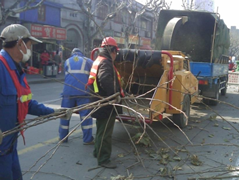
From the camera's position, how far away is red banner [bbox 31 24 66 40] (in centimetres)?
2044

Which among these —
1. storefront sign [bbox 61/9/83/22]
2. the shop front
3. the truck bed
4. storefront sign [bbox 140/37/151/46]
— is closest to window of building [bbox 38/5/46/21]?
the shop front

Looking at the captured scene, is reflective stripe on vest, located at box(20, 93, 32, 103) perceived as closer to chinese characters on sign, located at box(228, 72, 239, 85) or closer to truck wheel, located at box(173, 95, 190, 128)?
truck wheel, located at box(173, 95, 190, 128)

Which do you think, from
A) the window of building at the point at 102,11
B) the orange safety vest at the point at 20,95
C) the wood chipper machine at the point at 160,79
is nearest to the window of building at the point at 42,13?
the window of building at the point at 102,11

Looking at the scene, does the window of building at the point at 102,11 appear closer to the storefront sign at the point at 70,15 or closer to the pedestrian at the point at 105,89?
the storefront sign at the point at 70,15

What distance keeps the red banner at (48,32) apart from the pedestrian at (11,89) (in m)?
18.6

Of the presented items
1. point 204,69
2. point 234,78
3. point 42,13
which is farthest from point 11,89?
point 42,13

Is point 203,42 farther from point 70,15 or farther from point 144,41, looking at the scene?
point 144,41

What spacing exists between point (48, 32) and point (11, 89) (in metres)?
20.1

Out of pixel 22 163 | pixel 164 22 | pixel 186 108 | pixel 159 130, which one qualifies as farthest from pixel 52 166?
pixel 164 22

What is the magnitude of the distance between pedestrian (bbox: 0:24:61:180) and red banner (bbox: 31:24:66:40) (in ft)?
61.1

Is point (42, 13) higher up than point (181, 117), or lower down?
higher up

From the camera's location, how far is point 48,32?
21641 millimetres

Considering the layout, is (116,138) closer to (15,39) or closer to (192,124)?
(192,124)

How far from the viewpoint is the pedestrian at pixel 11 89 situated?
2566mm
